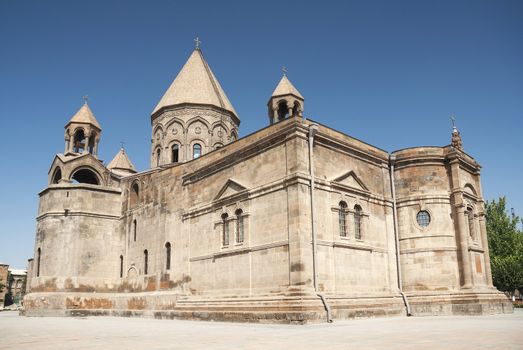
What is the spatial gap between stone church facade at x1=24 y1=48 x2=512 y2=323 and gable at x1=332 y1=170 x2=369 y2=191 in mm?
86

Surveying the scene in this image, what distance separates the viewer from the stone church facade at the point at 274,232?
1886 cm

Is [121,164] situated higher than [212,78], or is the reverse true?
[212,78]

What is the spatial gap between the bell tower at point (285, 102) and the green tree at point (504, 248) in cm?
2207

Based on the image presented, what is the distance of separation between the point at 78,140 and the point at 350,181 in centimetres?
2213

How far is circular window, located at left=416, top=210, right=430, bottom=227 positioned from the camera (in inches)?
910

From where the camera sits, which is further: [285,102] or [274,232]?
[285,102]

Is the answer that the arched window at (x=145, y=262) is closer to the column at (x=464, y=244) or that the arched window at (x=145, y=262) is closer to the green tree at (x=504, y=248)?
the column at (x=464, y=244)

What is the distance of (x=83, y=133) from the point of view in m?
33.7

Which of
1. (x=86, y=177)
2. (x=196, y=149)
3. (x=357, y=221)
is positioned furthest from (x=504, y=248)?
(x=86, y=177)

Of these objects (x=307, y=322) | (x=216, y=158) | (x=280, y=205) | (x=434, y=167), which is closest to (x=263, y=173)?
(x=280, y=205)

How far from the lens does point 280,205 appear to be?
19109mm

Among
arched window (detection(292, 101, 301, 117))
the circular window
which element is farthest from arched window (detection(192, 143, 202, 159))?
the circular window

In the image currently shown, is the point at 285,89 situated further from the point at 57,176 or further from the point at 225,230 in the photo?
the point at 57,176

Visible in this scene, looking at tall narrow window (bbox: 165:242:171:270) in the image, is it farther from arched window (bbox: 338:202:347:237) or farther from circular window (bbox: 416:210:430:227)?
circular window (bbox: 416:210:430:227)
